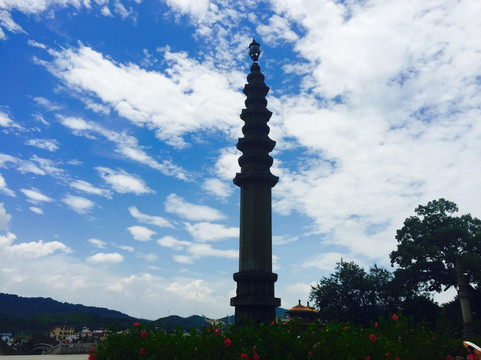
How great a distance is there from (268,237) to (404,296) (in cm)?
2308

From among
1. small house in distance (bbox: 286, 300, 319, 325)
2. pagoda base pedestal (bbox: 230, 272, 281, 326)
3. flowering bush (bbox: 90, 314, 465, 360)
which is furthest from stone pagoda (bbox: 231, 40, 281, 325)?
flowering bush (bbox: 90, 314, 465, 360)

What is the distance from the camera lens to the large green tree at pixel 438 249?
42344 millimetres

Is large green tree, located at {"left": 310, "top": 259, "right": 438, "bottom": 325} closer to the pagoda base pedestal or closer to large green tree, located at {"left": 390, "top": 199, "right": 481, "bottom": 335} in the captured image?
large green tree, located at {"left": 390, "top": 199, "right": 481, "bottom": 335}

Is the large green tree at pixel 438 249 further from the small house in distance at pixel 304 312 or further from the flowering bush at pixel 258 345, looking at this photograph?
the flowering bush at pixel 258 345

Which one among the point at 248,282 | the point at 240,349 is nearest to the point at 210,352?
the point at 240,349

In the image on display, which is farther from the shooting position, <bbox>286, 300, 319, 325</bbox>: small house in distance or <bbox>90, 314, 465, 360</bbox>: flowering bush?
<bbox>286, 300, 319, 325</bbox>: small house in distance

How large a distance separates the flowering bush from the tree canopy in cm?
3729

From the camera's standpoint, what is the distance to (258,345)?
29.0 feet

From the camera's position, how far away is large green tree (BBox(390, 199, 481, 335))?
42.3 m

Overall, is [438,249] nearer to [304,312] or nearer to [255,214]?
[304,312]

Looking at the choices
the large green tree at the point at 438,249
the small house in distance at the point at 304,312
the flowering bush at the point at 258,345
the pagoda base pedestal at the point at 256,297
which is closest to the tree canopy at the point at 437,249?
the large green tree at the point at 438,249

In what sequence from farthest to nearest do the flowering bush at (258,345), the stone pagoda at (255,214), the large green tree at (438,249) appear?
the large green tree at (438,249), the stone pagoda at (255,214), the flowering bush at (258,345)

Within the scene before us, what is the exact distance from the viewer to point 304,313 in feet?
142

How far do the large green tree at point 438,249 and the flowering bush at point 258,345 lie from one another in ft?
122
